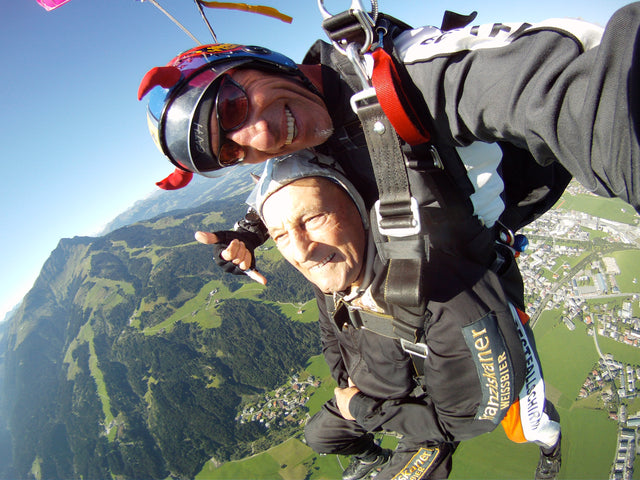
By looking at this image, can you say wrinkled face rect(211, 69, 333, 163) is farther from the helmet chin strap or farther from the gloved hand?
the gloved hand

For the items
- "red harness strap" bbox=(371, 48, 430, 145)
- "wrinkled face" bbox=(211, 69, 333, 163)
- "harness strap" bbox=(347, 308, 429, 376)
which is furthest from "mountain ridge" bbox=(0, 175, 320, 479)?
"red harness strap" bbox=(371, 48, 430, 145)

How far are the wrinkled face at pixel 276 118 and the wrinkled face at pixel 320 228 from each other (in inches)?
14.4

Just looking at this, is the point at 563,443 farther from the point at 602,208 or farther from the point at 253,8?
the point at 602,208

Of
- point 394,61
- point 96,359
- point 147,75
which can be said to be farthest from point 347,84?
point 96,359

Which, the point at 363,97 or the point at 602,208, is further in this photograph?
the point at 602,208

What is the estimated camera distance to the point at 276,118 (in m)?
1.49

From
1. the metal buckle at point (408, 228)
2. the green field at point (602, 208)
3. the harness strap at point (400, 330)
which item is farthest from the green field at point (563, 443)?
the metal buckle at point (408, 228)

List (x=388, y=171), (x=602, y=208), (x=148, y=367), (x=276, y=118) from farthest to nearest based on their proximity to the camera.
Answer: (x=148, y=367) → (x=602, y=208) → (x=276, y=118) → (x=388, y=171)

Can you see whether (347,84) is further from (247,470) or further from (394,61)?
(247,470)

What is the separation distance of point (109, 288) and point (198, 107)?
9532 cm

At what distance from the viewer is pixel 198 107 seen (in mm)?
1521

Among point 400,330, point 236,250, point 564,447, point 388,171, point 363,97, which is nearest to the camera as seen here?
point 363,97

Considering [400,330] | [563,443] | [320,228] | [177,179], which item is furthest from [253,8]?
[563,443]

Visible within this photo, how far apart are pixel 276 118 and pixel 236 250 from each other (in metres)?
1.31
